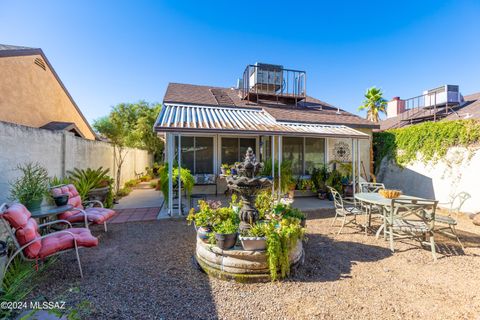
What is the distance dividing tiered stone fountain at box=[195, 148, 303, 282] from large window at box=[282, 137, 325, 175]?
304 inches

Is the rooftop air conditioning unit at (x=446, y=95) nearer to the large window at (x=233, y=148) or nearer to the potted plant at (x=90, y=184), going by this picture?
the large window at (x=233, y=148)

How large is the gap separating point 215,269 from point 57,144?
7.07m

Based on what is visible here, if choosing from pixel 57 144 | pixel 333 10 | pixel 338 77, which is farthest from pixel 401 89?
pixel 57 144

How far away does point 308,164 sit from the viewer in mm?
11836

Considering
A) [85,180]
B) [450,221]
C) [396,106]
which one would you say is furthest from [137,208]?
[396,106]

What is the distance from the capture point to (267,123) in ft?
30.9

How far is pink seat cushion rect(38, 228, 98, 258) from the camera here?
3549 mm

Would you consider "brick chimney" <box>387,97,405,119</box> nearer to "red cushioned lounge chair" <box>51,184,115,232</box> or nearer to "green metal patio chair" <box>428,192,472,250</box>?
"green metal patio chair" <box>428,192,472,250</box>

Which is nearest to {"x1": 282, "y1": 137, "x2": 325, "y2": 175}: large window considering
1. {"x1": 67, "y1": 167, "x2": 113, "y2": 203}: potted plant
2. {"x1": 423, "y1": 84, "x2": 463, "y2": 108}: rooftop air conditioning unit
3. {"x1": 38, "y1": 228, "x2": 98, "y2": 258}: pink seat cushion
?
{"x1": 67, "y1": 167, "x2": 113, "y2": 203}: potted plant

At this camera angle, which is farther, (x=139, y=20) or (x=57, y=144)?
(x=139, y=20)

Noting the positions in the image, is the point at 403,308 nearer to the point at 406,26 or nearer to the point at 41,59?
the point at 406,26

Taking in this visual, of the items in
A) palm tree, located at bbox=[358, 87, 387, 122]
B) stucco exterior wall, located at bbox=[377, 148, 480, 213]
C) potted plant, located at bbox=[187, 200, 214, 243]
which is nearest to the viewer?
potted plant, located at bbox=[187, 200, 214, 243]

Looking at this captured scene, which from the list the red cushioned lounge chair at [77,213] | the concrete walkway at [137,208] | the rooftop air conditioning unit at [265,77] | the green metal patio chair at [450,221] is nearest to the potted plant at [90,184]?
the concrete walkway at [137,208]

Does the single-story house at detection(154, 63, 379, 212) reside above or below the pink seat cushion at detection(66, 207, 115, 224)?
above
